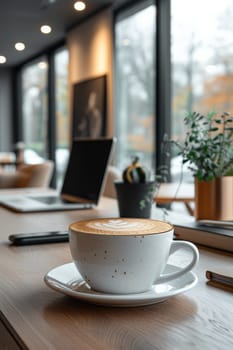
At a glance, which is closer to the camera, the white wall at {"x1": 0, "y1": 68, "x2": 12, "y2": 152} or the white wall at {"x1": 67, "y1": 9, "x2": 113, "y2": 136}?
the white wall at {"x1": 67, "y1": 9, "x2": 113, "y2": 136}

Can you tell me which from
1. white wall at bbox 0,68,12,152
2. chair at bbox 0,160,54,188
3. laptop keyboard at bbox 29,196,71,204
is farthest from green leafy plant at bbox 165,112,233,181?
white wall at bbox 0,68,12,152

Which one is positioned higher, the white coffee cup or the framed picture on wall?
the framed picture on wall

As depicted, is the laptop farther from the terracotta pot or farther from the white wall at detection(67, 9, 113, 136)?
the white wall at detection(67, 9, 113, 136)

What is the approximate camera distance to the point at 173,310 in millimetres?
631

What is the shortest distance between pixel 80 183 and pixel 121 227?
3.79 ft

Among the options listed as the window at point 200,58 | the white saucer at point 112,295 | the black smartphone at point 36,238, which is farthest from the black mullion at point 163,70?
the white saucer at point 112,295

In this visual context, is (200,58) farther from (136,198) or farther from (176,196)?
(136,198)

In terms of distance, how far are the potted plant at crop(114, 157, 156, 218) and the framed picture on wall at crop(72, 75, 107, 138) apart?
380 cm

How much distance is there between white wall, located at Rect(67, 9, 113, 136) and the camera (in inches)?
197

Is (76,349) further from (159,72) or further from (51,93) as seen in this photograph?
(51,93)

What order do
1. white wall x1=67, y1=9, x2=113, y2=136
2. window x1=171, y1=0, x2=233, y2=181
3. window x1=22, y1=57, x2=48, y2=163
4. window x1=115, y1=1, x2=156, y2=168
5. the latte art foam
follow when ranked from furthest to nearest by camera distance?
window x1=22, y1=57, x2=48, y2=163
white wall x1=67, y1=9, x2=113, y2=136
window x1=115, y1=1, x2=156, y2=168
window x1=171, y1=0, x2=233, y2=181
the latte art foam

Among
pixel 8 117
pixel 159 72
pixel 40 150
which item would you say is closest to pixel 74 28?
pixel 159 72

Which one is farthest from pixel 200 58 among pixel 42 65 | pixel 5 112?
pixel 5 112

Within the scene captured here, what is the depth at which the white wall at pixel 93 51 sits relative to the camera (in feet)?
16.4
